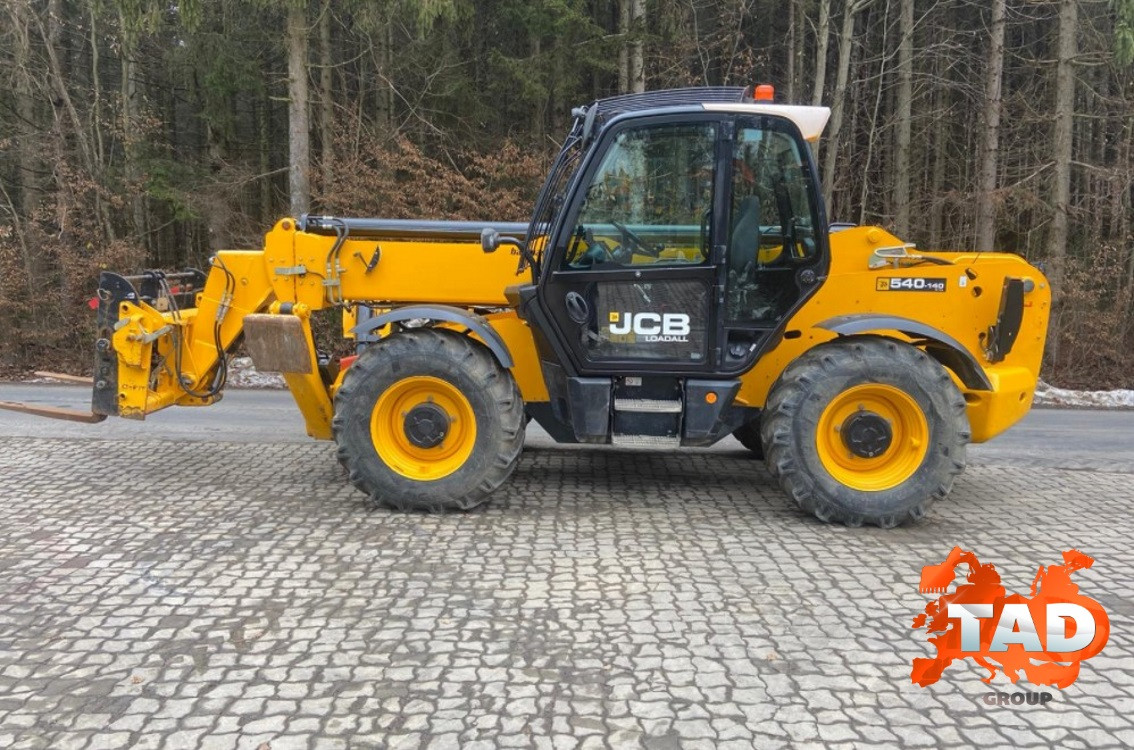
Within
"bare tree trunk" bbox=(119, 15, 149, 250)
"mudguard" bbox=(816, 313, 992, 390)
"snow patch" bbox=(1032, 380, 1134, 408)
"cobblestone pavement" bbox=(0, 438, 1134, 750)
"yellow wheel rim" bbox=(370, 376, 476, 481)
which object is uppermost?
"bare tree trunk" bbox=(119, 15, 149, 250)

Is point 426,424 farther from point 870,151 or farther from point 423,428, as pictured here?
point 870,151

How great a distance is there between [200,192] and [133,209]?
1888mm

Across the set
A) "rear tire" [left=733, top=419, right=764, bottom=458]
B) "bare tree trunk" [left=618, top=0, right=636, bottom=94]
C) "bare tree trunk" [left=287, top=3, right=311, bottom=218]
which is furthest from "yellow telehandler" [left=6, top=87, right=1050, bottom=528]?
"bare tree trunk" [left=618, top=0, right=636, bottom=94]

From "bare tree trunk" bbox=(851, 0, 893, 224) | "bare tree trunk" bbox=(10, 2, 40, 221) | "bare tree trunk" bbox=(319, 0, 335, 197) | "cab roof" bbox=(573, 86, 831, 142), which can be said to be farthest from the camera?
"bare tree trunk" bbox=(851, 0, 893, 224)

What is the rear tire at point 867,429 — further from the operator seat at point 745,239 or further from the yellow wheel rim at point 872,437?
the operator seat at point 745,239

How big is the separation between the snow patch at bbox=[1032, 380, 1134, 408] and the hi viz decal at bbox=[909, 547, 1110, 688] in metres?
7.93

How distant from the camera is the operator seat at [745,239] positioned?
515 cm

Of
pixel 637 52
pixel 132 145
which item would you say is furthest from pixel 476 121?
pixel 132 145

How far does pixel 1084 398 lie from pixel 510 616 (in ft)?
35.7

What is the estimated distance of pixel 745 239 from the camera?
5195mm

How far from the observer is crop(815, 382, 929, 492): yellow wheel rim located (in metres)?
5.17

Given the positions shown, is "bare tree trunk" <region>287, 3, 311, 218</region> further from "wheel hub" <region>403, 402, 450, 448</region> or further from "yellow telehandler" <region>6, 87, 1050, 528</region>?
"wheel hub" <region>403, 402, 450, 448</region>

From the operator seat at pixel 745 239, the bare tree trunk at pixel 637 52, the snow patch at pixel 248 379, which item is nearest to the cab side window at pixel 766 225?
the operator seat at pixel 745 239

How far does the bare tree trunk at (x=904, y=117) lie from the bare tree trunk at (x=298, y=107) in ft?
35.7
